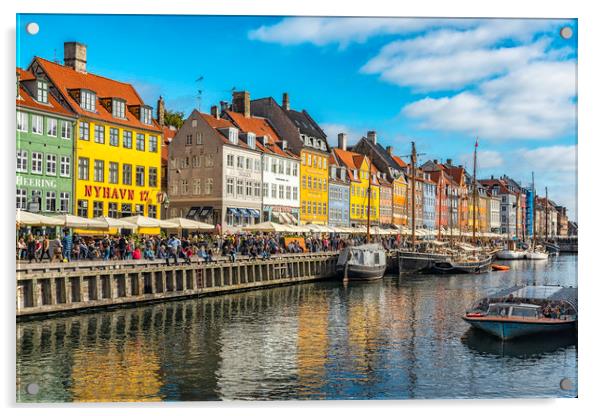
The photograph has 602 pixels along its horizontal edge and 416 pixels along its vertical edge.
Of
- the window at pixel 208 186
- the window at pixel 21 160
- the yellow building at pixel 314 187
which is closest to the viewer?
the window at pixel 21 160

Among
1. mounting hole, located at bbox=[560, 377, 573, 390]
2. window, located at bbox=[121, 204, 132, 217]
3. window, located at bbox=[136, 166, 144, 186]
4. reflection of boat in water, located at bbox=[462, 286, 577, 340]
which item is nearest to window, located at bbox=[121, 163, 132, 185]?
window, located at bbox=[136, 166, 144, 186]

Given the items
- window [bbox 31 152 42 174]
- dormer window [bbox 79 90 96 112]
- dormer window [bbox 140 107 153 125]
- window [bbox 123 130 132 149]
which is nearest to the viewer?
window [bbox 31 152 42 174]

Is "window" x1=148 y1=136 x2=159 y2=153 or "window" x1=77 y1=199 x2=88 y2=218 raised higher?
"window" x1=148 y1=136 x2=159 y2=153

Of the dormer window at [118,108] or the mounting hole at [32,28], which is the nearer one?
the mounting hole at [32,28]

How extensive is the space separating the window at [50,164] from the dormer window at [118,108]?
10314 millimetres

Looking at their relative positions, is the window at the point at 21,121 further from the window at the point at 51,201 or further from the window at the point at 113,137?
the window at the point at 113,137

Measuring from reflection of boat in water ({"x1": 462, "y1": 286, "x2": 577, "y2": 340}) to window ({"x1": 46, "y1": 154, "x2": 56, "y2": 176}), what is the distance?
12015mm

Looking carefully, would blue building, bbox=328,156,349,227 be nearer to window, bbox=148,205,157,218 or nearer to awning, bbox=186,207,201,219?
awning, bbox=186,207,201,219

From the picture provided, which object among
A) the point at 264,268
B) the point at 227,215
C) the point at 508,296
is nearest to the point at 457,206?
the point at 227,215

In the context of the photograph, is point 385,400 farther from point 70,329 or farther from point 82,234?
point 82,234

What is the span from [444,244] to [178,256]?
29670mm

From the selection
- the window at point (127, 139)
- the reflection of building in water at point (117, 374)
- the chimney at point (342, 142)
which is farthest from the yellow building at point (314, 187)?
the reflection of building in water at point (117, 374)

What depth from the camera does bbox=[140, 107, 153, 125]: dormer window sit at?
3541cm

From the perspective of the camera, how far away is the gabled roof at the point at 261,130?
168 ft
